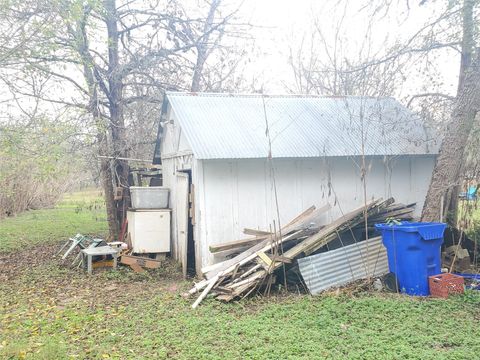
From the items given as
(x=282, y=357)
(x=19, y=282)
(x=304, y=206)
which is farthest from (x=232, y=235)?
(x=19, y=282)

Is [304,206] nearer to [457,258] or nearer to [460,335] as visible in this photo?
[457,258]

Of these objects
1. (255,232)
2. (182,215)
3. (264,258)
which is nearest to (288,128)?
(255,232)

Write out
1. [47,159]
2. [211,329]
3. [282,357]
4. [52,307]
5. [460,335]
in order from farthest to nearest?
1. [47,159]
2. [52,307]
3. [211,329]
4. [460,335]
5. [282,357]

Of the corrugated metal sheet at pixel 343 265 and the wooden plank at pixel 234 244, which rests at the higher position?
the wooden plank at pixel 234 244

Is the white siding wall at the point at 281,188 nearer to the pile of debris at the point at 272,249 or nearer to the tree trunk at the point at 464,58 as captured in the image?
the pile of debris at the point at 272,249

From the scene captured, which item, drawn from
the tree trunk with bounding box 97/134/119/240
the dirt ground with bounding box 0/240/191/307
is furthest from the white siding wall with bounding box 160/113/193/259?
the tree trunk with bounding box 97/134/119/240

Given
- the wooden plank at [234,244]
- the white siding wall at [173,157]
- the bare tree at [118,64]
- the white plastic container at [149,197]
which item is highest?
the bare tree at [118,64]

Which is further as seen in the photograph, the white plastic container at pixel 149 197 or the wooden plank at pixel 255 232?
the white plastic container at pixel 149 197

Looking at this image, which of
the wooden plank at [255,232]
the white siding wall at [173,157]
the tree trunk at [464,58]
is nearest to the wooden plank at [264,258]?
the wooden plank at [255,232]

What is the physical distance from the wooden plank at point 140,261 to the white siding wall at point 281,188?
4.80 feet

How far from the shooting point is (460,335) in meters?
4.70

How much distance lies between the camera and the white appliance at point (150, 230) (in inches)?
352

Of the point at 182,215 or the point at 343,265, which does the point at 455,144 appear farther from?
the point at 182,215

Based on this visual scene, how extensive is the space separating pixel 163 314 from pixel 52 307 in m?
1.91
